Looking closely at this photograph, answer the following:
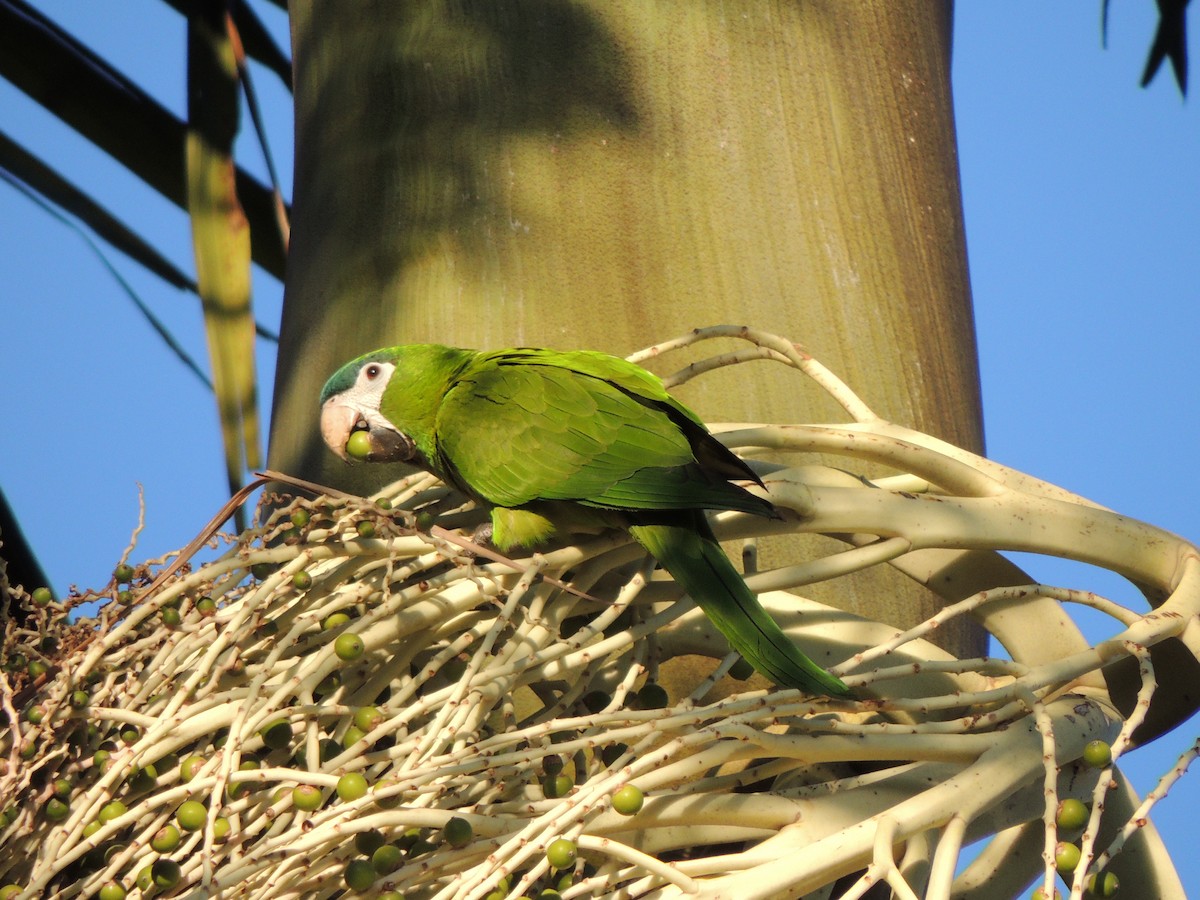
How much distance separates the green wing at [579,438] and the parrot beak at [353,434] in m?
0.10

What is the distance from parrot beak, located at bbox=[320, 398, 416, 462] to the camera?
133 cm

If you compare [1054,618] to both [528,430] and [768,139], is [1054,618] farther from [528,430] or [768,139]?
[768,139]

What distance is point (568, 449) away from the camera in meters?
1.21

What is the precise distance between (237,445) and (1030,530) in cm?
112

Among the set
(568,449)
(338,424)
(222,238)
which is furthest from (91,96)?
(568,449)

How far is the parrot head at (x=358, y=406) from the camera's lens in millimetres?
1321

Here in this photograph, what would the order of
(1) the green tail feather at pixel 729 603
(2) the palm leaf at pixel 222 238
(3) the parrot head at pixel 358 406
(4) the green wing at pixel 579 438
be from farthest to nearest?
(2) the palm leaf at pixel 222 238 < (3) the parrot head at pixel 358 406 < (4) the green wing at pixel 579 438 < (1) the green tail feather at pixel 729 603

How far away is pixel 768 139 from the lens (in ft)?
4.73

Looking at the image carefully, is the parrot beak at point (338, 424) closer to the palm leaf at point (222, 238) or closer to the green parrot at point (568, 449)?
the green parrot at point (568, 449)

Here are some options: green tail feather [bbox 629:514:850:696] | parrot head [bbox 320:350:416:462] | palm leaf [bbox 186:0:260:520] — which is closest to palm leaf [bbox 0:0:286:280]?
palm leaf [bbox 186:0:260:520]

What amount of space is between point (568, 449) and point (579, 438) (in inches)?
0.6

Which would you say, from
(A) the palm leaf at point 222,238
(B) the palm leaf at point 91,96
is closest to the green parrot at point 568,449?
(A) the palm leaf at point 222,238

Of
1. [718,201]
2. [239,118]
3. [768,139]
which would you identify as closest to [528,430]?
[718,201]

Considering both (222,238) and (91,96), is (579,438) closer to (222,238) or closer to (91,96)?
(222,238)
